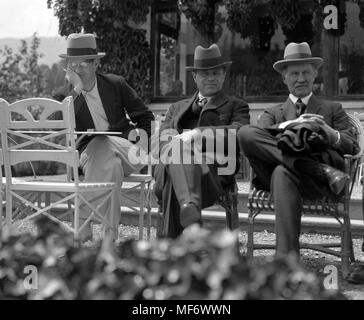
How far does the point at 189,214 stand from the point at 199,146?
1.97 ft

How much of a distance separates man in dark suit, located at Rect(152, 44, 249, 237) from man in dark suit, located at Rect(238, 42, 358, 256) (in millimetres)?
240

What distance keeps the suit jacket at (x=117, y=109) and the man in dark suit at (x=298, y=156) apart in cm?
109

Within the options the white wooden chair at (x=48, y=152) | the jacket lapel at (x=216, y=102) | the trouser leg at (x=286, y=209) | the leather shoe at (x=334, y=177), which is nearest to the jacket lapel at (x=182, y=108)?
the jacket lapel at (x=216, y=102)

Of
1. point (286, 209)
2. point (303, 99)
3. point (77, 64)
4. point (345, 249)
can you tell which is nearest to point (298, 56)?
point (303, 99)

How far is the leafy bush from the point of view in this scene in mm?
1173

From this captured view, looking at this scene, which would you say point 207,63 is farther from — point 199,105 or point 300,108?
point 300,108

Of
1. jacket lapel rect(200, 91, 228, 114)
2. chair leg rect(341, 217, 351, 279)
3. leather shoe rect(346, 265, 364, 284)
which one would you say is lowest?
leather shoe rect(346, 265, 364, 284)

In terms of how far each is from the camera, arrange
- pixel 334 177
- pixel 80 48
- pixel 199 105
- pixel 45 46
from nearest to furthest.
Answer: pixel 334 177 → pixel 199 105 → pixel 80 48 → pixel 45 46

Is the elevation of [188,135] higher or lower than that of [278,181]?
higher

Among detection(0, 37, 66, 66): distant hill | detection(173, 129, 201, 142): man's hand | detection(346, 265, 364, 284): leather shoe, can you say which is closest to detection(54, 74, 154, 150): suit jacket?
detection(173, 129, 201, 142): man's hand

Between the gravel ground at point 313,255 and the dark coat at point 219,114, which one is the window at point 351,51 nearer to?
the gravel ground at point 313,255

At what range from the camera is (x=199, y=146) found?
390 cm

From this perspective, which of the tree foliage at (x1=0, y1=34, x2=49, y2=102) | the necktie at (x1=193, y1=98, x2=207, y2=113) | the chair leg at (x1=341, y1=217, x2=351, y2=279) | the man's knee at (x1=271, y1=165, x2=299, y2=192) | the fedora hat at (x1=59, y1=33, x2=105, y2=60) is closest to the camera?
the man's knee at (x1=271, y1=165, x2=299, y2=192)

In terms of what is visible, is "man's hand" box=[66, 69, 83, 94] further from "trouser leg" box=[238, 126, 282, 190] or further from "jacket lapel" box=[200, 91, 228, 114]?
"trouser leg" box=[238, 126, 282, 190]
